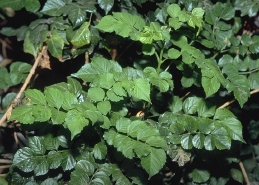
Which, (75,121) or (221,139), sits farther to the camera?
(221,139)

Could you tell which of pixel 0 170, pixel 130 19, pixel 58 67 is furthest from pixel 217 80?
pixel 0 170

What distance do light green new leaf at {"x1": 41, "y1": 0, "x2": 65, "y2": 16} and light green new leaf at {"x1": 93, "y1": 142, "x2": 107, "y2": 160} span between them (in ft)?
1.99

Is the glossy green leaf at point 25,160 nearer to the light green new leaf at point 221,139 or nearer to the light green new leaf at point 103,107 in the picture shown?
the light green new leaf at point 103,107

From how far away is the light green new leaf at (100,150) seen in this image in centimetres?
148

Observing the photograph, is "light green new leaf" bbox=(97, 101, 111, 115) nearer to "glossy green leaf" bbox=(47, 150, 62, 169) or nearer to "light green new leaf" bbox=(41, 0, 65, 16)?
"glossy green leaf" bbox=(47, 150, 62, 169)

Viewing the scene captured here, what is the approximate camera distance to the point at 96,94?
52.3 inches

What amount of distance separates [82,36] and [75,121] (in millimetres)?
571

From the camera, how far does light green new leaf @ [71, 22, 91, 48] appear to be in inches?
64.1

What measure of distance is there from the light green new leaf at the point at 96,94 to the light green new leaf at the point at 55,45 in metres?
0.41

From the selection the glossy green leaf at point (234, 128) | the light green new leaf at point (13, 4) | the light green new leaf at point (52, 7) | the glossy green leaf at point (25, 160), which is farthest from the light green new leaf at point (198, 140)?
the light green new leaf at point (13, 4)

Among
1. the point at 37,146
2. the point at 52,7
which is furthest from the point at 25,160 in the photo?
the point at 52,7

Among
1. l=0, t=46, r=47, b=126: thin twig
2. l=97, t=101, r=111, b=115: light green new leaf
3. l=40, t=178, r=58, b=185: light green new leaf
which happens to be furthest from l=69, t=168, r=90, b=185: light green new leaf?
l=0, t=46, r=47, b=126: thin twig

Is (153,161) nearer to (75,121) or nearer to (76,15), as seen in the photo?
(75,121)

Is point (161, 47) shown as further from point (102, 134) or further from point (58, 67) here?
point (58, 67)
